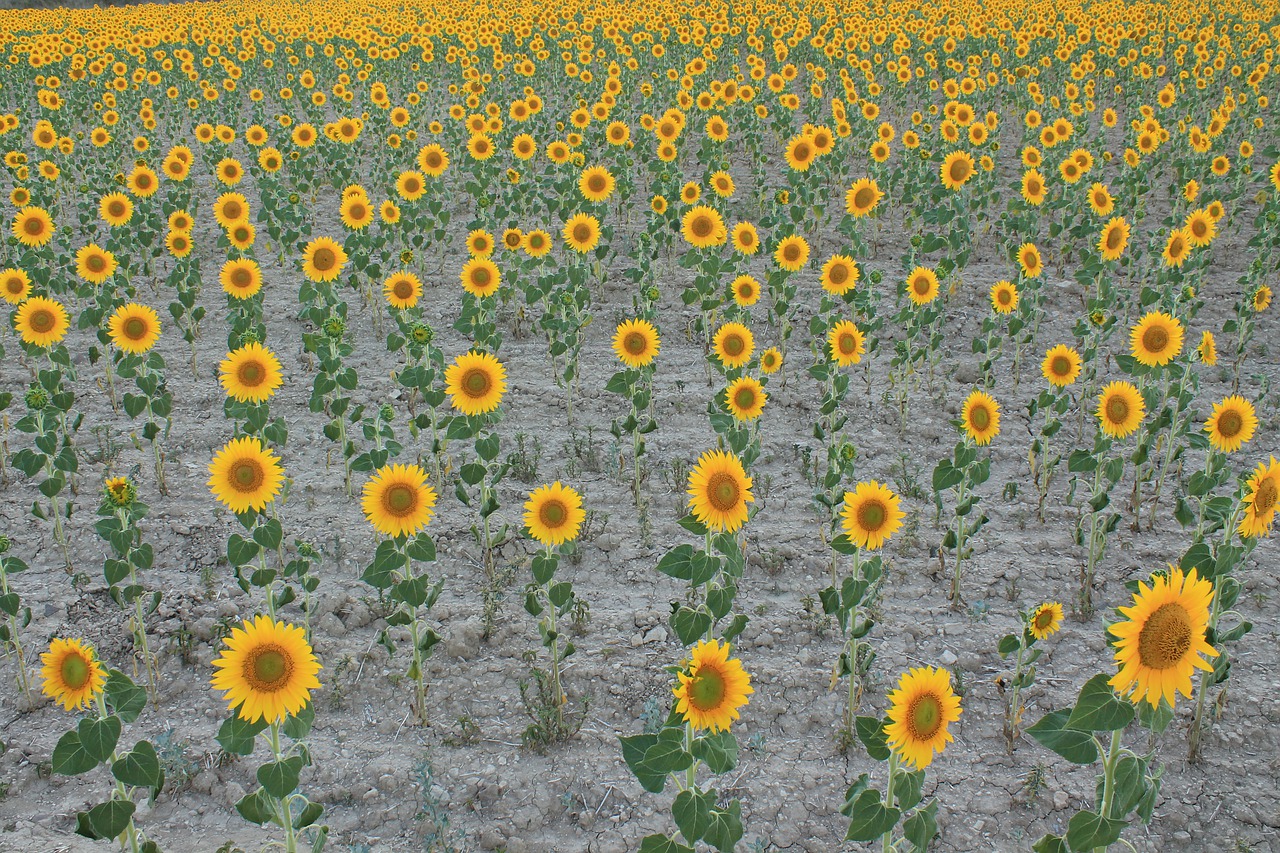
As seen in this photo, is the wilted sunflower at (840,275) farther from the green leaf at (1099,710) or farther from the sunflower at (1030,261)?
the green leaf at (1099,710)

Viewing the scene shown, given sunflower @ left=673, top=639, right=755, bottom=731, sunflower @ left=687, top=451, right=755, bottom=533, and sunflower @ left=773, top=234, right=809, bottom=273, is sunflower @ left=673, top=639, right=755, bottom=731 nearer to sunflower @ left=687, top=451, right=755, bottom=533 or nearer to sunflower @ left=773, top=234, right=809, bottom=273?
sunflower @ left=687, top=451, right=755, bottom=533

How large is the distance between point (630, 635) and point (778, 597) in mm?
852

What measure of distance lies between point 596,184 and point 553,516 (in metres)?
5.71

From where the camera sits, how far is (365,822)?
362 centimetres

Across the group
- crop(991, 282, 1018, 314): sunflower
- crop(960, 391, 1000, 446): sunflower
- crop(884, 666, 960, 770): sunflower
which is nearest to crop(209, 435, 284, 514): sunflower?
crop(884, 666, 960, 770): sunflower

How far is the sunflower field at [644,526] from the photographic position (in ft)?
11.4

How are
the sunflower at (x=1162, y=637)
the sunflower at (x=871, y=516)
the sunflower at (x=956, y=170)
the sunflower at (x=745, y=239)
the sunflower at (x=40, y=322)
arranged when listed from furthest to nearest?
the sunflower at (x=956, y=170) < the sunflower at (x=745, y=239) < the sunflower at (x=40, y=322) < the sunflower at (x=871, y=516) < the sunflower at (x=1162, y=637)

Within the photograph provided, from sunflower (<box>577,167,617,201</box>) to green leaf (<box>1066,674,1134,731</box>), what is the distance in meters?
7.28

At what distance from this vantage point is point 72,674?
3.13m

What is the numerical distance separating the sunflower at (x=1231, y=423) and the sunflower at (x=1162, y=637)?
2.60m

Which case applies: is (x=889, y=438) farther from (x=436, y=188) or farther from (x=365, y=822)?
(x=436, y=188)

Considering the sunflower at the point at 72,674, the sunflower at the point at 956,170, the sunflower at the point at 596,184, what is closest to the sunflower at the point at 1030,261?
the sunflower at the point at 956,170

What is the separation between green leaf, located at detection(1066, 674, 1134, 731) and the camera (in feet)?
8.49

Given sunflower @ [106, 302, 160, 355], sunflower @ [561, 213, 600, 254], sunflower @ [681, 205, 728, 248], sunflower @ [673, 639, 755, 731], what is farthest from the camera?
sunflower @ [561, 213, 600, 254]
